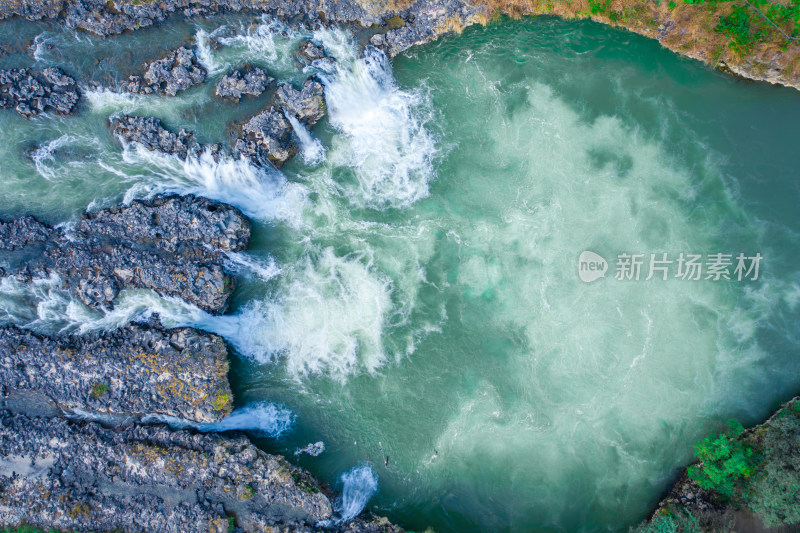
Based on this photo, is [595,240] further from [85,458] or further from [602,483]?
[85,458]

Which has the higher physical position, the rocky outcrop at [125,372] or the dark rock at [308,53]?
the dark rock at [308,53]

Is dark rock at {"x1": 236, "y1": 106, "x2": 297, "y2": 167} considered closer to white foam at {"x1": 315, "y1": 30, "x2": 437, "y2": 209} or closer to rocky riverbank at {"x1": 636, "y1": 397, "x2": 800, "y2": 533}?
white foam at {"x1": 315, "y1": 30, "x2": 437, "y2": 209}

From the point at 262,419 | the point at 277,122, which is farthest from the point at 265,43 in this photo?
the point at 262,419

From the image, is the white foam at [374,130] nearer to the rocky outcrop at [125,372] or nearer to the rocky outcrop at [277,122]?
the rocky outcrop at [277,122]

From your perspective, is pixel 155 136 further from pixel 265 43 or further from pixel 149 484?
pixel 149 484

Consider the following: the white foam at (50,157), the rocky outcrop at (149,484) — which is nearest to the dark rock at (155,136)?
the white foam at (50,157)

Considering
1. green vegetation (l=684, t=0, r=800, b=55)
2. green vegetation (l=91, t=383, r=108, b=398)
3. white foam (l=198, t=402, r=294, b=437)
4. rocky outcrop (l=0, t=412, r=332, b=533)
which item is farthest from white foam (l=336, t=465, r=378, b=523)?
green vegetation (l=684, t=0, r=800, b=55)
